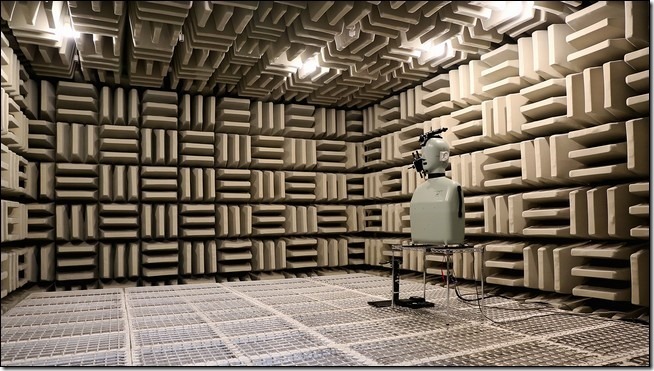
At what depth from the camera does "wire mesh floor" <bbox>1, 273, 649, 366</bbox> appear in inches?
115

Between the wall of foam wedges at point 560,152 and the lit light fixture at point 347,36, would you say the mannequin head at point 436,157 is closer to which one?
the wall of foam wedges at point 560,152

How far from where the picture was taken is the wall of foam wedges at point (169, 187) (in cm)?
619

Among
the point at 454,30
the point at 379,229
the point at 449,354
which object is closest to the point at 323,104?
the point at 379,229

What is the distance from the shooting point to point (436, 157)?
4.32 metres

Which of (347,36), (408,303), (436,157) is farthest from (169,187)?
(436,157)

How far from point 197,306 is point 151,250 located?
2.35 m

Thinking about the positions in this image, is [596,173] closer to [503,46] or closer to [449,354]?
[503,46]

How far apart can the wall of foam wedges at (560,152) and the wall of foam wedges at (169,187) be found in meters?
2.08

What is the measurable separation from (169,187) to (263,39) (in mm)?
2719

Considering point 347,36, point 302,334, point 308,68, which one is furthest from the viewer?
point 308,68

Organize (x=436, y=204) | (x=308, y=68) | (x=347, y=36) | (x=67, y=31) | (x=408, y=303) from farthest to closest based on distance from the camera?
(x=308, y=68) → (x=347, y=36) → (x=67, y=31) → (x=408, y=303) → (x=436, y=204)

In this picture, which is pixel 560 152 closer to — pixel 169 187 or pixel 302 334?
pixel 302 334

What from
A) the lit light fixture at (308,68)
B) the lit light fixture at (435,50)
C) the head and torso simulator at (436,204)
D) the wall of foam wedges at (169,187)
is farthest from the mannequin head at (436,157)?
the wall of foam wedges at (169,187)

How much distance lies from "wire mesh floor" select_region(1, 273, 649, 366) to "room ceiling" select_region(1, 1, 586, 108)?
7.74ft
